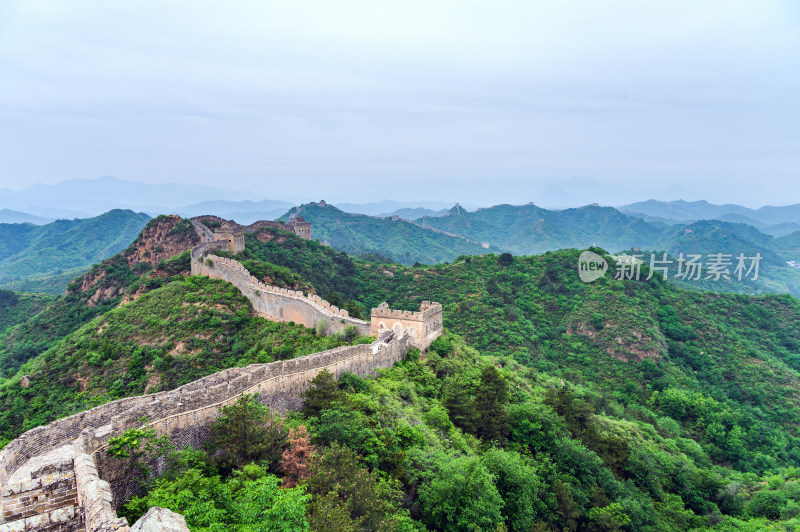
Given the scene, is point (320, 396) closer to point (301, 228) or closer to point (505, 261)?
point (505, 261)

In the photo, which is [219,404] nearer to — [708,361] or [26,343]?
[26,343]

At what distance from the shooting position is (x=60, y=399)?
91.8 ft

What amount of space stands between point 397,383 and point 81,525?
16655mm

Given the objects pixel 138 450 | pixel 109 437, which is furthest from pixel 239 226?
pixel 109 437

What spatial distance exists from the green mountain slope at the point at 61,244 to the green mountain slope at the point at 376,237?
60.9 m

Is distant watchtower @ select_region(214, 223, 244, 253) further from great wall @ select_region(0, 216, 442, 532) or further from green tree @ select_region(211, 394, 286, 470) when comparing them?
green tree @ select_region(211, 394, 286, 470)

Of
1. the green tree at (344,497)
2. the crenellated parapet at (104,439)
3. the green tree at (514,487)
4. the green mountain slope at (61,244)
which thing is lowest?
the green mountain slope at (61,244)

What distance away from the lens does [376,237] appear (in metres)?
189

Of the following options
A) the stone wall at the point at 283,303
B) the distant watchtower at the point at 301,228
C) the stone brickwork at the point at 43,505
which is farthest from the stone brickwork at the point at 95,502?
the distant watchtower at the point at 301,228

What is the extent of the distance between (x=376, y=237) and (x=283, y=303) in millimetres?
158244

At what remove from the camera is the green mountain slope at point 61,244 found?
136 meters

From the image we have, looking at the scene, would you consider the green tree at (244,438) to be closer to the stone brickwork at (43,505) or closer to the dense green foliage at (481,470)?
the dense green foliage at (481,470)

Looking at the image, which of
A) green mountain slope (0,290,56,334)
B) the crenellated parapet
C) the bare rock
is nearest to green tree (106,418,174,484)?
the crenellated parapet

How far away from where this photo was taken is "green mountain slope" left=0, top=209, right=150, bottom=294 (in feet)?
447
